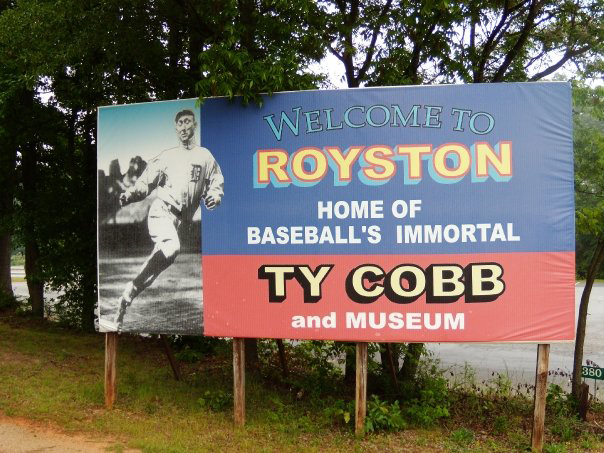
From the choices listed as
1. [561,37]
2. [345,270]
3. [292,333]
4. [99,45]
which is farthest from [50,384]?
[561,37]

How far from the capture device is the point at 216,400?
797 cm

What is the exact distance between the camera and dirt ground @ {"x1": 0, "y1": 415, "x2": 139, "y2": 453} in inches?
246

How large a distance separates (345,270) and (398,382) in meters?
2.82

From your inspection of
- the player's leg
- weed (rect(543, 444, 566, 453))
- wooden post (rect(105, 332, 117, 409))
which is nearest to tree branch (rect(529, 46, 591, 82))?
Result: weed (rect(543, 444, 566, 453))

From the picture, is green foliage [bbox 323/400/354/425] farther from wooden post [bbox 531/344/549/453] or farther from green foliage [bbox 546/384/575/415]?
green foliage [bbox 546/384/575/415]

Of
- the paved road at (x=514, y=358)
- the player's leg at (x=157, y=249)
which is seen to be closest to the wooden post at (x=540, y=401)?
the paved road at (x=514, y=358)

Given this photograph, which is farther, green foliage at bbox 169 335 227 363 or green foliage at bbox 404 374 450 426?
green foliage at bbox 169 335 227 363

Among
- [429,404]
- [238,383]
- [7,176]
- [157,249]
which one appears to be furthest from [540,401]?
[7,176]

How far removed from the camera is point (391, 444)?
22.1ft

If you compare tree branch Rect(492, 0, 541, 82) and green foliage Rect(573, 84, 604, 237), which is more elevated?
tree branch Rect(492, 0, 541, 82)

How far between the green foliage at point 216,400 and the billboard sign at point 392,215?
133 cm

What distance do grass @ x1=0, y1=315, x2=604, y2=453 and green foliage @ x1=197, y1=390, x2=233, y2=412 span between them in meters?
0.01

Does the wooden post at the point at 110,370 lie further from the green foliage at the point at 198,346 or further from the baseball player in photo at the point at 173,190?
the green foliage at the point at 198,346

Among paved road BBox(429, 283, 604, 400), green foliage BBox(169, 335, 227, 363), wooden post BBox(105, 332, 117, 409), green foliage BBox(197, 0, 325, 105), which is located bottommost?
paved road BBox(429, 283, 604, 400)
